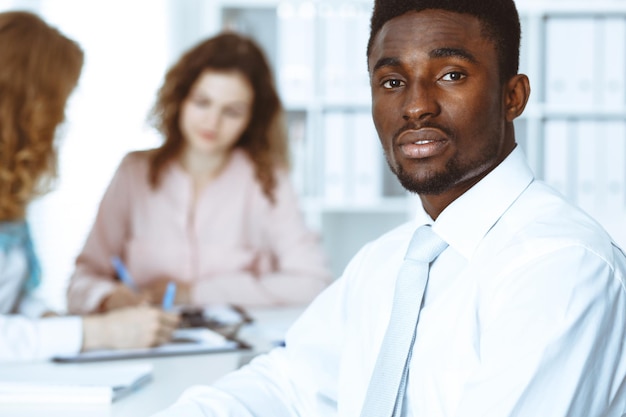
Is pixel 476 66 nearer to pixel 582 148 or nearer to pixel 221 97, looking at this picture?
pixel 221 97

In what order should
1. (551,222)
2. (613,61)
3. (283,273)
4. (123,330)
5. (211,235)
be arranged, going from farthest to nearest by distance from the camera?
(613,61)
(211,235)
(283,273)
(123,330)
(551,222)

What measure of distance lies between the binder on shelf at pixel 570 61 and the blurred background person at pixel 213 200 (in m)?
1.09

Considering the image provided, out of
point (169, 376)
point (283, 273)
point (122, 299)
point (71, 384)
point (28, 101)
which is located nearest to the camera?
point (71, 384)

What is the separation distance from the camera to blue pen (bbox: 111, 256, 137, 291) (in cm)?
200

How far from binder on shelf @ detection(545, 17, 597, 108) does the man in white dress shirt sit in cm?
186

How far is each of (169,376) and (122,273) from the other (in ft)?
2.54

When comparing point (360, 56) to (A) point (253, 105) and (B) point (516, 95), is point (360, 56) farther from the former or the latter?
(B) point (516, 95)

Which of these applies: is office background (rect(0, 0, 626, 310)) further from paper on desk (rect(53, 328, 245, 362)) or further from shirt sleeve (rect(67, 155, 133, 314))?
paper on desk (rect(53, 328, 245, 362))

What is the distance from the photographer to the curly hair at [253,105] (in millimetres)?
2188

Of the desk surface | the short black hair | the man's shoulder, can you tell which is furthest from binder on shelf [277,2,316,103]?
the man's shoulder

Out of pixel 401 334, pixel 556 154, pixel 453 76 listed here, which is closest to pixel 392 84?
pixel 453 76

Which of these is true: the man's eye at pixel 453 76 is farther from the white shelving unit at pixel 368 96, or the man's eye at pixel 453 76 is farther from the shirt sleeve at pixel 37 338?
the white shelving unit at pixel 368 96

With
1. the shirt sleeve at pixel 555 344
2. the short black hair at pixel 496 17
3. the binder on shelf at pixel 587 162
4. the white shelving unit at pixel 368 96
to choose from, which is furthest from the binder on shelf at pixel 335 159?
the shirt sleeve at pixel 555 344

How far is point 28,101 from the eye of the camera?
162 cm
